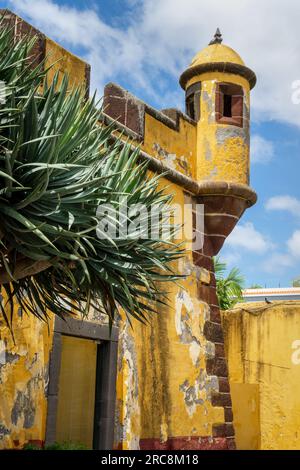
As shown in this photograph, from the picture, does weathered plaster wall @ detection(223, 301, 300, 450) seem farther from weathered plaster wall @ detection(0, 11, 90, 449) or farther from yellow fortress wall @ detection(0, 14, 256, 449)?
weathered plaster wall @ detection(0, 11, 90, 449)

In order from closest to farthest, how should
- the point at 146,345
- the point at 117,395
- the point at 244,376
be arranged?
the point at 117,395 < the point at 146,345 < the point at 244,376

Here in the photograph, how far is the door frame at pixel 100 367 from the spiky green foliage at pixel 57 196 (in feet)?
6.40

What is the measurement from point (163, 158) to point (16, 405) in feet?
15.2

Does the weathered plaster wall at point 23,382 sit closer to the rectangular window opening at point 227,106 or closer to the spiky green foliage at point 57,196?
the spiky green foliage at point 57,196

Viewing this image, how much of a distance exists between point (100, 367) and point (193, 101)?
5172 mm

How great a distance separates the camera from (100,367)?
27.6ft

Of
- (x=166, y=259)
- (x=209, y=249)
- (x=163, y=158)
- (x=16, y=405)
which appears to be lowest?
(x=16, y=405)

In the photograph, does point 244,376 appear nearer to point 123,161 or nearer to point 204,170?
point 204,170

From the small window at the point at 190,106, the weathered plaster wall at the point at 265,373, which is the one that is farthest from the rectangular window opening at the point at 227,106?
the weathered plaster wall at the point at 265,373

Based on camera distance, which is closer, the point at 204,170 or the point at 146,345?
the point at 146,345

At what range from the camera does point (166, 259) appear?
19.7 feet

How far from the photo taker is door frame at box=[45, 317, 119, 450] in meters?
7.62

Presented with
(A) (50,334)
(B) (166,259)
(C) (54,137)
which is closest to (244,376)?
(A) (50,334)

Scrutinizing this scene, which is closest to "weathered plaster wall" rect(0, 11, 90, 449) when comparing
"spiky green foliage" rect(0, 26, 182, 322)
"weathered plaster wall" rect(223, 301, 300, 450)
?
"spiky green foliage" rect(0, 26, 182, 322)
